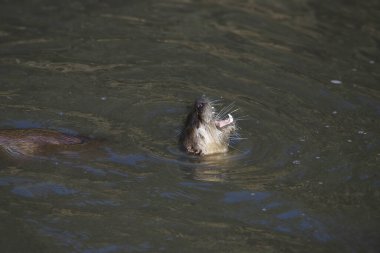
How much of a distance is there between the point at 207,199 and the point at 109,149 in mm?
1369

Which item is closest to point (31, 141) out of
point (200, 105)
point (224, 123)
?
point (200, 105)

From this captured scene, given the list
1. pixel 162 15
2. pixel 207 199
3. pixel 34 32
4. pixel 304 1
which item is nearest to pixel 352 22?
pixel 304 1

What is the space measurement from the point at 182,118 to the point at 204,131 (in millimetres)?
1082

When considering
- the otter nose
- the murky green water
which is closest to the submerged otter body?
the murky green water

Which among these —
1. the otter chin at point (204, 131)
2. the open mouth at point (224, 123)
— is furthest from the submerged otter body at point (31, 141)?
the open mouth at point (224, 123)

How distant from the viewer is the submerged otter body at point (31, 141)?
6879 mm

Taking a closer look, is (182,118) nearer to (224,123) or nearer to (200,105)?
(224,123)

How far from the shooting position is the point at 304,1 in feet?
39.0

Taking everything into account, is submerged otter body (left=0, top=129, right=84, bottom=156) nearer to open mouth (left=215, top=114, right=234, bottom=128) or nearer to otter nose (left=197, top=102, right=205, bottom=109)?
otter nose (left=197, top=102, right=205, bottom=109)

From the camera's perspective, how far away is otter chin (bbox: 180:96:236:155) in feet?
23.5

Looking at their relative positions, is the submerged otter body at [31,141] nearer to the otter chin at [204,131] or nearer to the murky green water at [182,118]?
the murky green water at [182,118]

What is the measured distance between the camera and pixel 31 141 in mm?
6934

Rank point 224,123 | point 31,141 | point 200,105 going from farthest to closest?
point 224,123 → point 200,105 → point 31,141

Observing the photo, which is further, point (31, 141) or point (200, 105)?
point (200, 105)
